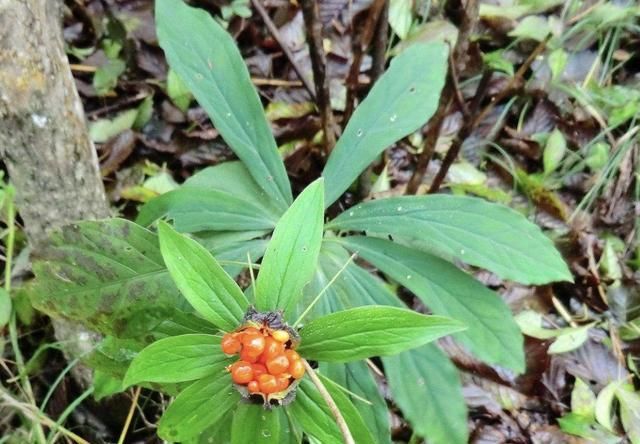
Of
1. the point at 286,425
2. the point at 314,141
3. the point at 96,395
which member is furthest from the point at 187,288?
the point at 314,141

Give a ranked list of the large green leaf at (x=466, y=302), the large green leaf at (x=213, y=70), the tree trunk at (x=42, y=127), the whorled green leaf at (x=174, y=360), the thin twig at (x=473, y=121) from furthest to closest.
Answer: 1. the thin twig at (x=473, y=121)
2. the large green leaf at (x=213, y=70)
3. the large green leaf at (x=466, y=302)
4. the tree trunk at (x=42, y=127)
5. the whorled green leaf at (x=174, y=360)

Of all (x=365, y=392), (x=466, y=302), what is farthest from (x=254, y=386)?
(x=466, y=302)

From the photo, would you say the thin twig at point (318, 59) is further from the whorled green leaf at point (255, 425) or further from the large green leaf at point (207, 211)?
the whorled green leaf at point (255, 425)

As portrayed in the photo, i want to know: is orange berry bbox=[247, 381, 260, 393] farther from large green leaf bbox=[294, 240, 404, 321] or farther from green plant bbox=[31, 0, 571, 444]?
large green leaf bbox=[294, 240, 404, 321]

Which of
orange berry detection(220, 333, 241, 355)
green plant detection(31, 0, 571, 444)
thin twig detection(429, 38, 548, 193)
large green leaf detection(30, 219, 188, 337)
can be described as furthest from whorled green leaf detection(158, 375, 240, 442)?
thin twig detection(429, 38, 548, 193)

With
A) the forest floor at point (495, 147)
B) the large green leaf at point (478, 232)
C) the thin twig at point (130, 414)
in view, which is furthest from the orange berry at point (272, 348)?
the forest floor at point (495, 147)

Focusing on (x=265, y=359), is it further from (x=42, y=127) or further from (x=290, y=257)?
(x=42, y=127)
